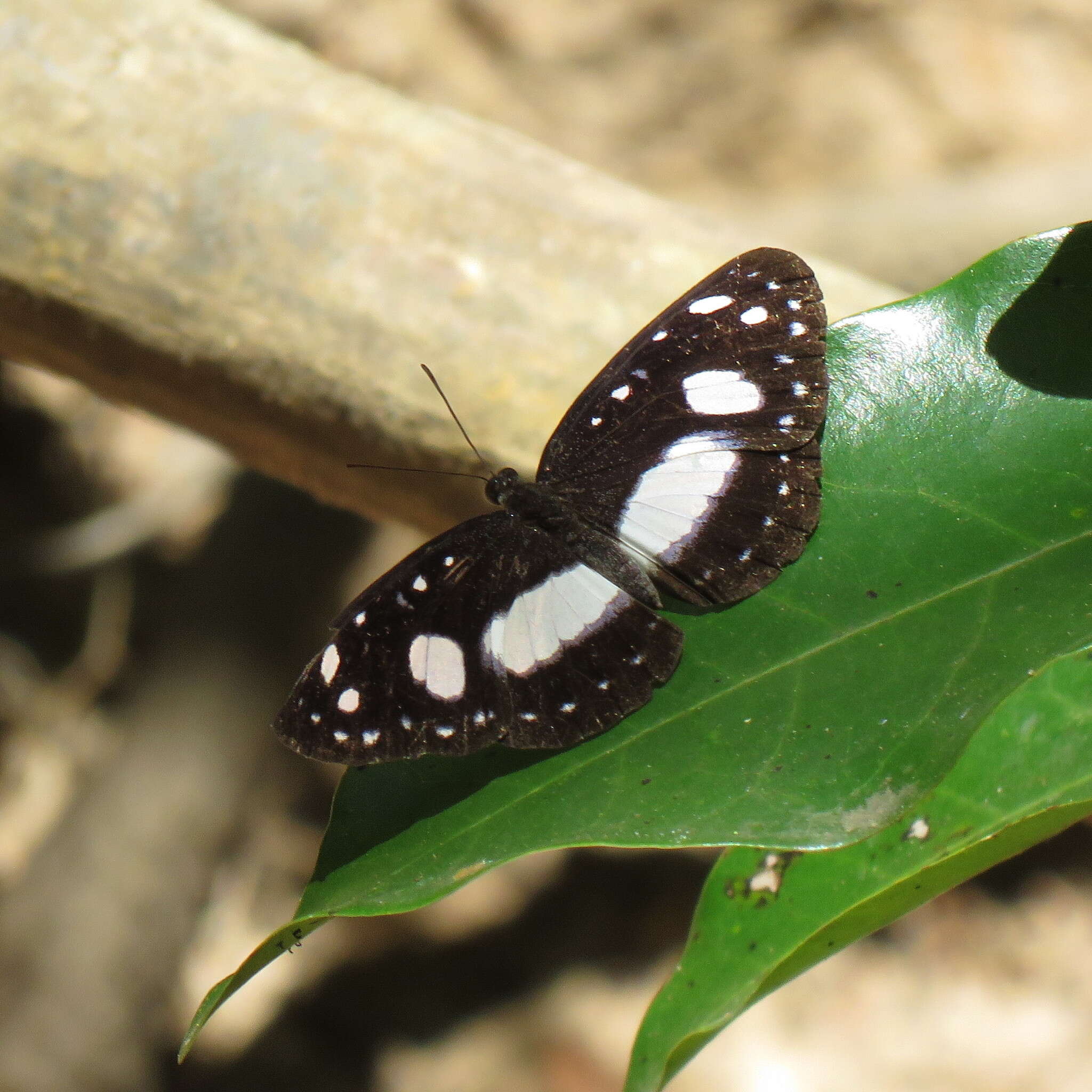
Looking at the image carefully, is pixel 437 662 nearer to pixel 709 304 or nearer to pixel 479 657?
pixel 479 657

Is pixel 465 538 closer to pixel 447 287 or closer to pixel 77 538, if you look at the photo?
pixel 447 287

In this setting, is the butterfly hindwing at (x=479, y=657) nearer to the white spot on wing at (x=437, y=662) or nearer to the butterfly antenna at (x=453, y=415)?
the white spot on wing at (x=437, y=662)

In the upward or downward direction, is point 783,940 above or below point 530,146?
below

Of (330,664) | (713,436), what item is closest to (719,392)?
(713,436)

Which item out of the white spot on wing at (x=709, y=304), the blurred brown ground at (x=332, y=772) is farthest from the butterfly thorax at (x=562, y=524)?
the blurred brown ground at (x=332, y=772)

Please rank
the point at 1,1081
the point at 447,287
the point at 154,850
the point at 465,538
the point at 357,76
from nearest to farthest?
the point at 465,538, the point at 447,287, the point at 357,76, the point at 1,1081, the point at 154,850

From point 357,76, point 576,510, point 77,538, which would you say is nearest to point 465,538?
point 576,510

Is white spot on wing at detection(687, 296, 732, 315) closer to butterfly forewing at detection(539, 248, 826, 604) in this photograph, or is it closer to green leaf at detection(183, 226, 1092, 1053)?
butterfly forewing at detection(539, 248, 826, 604)
